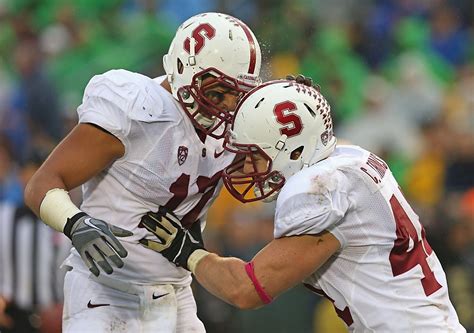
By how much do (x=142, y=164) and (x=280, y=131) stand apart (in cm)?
60

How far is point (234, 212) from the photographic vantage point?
22.4 feet

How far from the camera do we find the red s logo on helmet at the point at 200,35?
3.76m

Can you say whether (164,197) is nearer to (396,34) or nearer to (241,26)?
(241,26)

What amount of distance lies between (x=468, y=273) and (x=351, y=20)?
2.93 meters

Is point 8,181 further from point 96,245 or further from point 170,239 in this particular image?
point 96,245

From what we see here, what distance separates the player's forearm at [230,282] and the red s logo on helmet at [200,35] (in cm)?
77

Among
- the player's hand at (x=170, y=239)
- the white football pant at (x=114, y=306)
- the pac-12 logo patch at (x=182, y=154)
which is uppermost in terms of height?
the pac-12 logo patch at (x=182, y=154)

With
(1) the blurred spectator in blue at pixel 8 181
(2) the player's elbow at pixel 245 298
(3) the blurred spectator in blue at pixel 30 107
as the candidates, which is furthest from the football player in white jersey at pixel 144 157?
(3) the blurred spectator in blue at pixel 30 107

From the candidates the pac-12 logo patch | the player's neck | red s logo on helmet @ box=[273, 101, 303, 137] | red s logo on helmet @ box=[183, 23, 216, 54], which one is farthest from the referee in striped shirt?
red s logo on helmet @ box=[273, 101, 303, 137]

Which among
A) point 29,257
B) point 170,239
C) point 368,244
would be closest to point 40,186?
point 170,239

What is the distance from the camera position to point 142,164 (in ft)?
12.2

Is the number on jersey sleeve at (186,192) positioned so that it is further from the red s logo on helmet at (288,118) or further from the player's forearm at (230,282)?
the red s logo on helmet at (288,118)

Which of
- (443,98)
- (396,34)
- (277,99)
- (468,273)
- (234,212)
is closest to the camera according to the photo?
(277,99)

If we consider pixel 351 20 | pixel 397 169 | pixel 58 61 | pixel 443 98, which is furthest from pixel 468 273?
pixel 58 61
